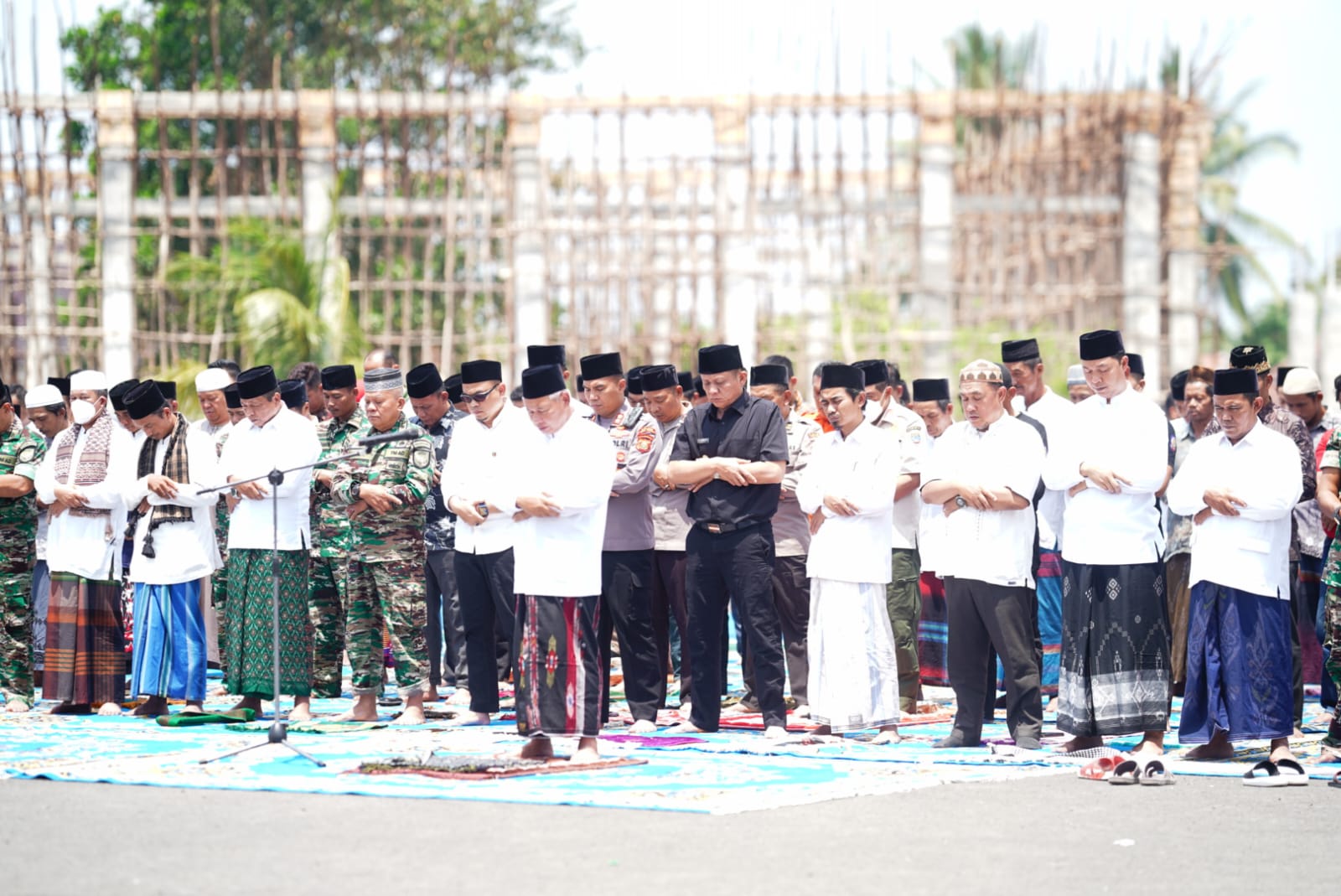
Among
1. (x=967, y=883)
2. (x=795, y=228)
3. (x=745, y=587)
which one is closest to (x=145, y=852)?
(x=967, y=883)

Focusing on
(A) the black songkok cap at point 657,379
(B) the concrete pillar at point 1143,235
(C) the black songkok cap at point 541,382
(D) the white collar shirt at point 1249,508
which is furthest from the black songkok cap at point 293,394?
(B) the concrete pillar at point 1143,235

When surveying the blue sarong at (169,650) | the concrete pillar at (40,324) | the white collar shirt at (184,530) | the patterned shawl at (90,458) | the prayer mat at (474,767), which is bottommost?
the prayer mat at (474,767)

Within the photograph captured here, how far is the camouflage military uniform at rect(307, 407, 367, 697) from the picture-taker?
980 centimetres

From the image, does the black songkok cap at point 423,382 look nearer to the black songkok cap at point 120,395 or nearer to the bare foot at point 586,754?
the black songkok cap at point 120,395

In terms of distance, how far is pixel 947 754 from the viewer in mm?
8234

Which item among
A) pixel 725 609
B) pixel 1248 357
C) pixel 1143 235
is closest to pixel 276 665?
pixel 725 609

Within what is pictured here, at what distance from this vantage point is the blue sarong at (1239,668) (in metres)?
7.79

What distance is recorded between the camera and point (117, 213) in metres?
20.5

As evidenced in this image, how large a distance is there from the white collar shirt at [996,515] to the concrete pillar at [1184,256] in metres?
13.6

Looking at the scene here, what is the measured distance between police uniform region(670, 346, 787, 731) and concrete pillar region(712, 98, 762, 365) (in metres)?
10.4

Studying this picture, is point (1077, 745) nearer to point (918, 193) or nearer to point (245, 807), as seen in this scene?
point (245, 807)

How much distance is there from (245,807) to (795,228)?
13.9m

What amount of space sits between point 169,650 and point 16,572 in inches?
47.6

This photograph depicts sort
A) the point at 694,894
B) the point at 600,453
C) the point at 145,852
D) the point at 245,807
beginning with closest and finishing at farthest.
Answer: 1. the point at 694,894
2. the point at 145,852
3. the point at 245,807
4. the point at 600,453
